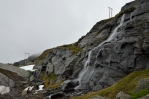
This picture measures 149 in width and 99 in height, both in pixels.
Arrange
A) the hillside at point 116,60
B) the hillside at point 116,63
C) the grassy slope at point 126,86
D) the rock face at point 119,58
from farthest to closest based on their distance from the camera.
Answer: the hillside at point 116,60 → the rock face at point 119,58 → the hillside at point 116,63 → the grassy slope at point 126,86

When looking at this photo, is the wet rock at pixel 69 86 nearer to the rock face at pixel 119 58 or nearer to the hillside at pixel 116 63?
the hillside at pixel 116 63

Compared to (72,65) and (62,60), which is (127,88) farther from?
(62,60)

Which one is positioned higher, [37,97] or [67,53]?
[67,53]

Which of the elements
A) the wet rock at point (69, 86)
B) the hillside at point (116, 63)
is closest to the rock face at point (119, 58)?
the hillside at point (116, 63)

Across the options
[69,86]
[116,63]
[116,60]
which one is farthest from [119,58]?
[69,86]

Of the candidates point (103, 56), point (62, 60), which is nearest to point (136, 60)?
point (103, 56)

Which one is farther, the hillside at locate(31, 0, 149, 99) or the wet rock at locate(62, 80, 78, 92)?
the wet rock at locate(62, 80, 78, 92)

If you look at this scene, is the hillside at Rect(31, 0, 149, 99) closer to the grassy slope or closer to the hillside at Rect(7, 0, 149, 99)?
the hillside at Rect(7, 0, 149, 99)

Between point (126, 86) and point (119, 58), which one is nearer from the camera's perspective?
point (126, 86)

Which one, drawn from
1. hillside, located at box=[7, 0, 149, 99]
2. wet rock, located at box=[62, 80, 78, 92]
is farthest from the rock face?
wet rock, located at box=[62, 80, 78, 92]

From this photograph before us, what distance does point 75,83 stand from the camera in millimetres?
50375

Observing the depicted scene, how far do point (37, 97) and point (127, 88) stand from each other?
93.6 ft

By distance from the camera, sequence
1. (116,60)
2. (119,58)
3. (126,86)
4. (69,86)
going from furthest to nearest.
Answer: (69,86)
(116,60)
(119,58)
(126,86)

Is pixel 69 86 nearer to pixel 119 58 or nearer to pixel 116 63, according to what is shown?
pixel 116 63
